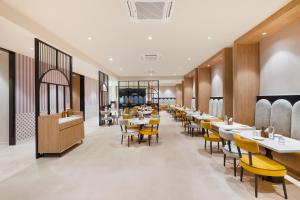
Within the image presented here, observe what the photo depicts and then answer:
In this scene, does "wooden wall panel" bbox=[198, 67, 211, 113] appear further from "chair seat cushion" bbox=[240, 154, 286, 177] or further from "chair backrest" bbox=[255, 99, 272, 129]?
"chair seat cushion" bbox=[240, 154, 286, 177]

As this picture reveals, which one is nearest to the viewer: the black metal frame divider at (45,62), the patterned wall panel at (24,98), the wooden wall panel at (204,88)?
the black metal frame divider at (45,62)

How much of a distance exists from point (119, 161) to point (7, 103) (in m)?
4.61

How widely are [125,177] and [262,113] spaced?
4185 mm

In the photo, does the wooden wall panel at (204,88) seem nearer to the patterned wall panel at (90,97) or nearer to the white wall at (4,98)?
the patterned wall panel at (90,97)

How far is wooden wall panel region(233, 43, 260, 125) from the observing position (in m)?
5.96

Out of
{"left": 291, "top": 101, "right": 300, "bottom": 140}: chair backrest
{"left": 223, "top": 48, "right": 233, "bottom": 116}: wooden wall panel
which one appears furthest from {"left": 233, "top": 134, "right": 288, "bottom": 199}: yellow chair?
{"left": 223, "top": 48, "right": 233, "bottom": 116}: wooden wall panel

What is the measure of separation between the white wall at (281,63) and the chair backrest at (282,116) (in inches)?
13.4

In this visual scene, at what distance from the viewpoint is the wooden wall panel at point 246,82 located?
19.6 ft

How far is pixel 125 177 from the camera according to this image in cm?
368

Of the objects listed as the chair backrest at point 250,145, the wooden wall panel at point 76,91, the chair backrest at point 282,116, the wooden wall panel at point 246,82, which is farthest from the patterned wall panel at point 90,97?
the chair backrest at point 250,145

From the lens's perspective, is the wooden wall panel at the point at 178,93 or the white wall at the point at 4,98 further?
the wooden wall panel at the point at 178,93

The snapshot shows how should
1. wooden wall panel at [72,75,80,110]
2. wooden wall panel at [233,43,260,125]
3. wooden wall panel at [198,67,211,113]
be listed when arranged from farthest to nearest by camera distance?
wooden wall panel at [72,75,80,110]
wooden wall panel at [198,67,211,113]
wooden wall panel at [233,43,260,125]

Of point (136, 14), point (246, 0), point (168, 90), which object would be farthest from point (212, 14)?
point (168, 90)

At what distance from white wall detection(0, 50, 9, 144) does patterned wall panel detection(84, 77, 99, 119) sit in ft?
23.7
